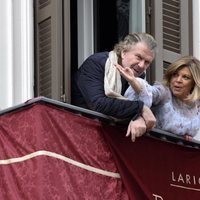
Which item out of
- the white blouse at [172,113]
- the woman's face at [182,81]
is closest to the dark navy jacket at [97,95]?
the white blouse at [172,113]

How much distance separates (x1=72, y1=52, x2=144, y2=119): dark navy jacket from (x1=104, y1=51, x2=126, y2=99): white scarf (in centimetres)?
3

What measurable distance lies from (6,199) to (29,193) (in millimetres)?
161

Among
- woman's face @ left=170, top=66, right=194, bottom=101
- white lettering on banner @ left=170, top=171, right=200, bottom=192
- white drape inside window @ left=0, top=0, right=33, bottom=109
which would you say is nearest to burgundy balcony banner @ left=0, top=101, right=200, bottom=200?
white lettering on banner @ left=170, top=171, right=200, bottom=192

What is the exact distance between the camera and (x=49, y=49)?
8438mm

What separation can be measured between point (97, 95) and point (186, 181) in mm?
887

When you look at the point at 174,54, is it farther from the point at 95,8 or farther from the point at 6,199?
the point at 6,199

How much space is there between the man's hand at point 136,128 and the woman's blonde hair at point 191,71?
0.63 m

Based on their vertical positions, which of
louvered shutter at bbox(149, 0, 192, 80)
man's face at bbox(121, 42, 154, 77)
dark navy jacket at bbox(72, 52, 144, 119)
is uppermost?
louvered shutter at bbox(149, 0, 192, 80)

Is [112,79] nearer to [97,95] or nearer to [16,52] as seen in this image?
[97,95]

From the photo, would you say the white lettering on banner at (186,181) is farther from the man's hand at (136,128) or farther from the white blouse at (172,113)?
the man's hand at (136,128)

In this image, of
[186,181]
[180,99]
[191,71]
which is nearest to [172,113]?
[180,99]

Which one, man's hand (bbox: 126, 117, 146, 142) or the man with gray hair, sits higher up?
the man with gray hair

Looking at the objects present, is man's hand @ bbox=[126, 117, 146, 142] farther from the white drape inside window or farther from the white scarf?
the white drape inside window

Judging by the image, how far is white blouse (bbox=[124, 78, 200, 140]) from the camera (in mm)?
8047
